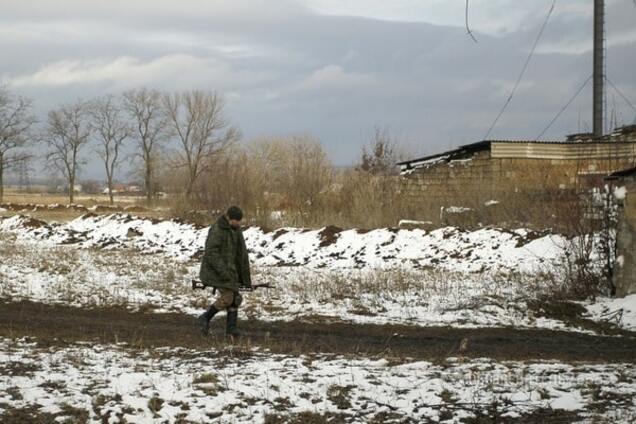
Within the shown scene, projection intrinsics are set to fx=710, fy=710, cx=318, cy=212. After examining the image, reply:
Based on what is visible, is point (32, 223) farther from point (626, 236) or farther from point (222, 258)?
point (626, 236)

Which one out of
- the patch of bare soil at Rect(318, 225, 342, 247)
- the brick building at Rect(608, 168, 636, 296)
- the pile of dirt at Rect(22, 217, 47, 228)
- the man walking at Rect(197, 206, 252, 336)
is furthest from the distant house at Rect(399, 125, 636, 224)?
the pile of dirt at Rect(22, 217, 47, 228)

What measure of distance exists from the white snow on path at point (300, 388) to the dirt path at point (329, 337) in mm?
969

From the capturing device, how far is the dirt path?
9.22 meters

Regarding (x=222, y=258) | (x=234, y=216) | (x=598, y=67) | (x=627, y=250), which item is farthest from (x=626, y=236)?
(x=598, y=67)

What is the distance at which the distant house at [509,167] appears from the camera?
82.7 ft

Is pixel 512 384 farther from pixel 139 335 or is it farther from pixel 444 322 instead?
pixel 139 335

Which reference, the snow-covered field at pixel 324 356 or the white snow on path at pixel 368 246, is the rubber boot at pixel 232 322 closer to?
the snow-covered field at pixel 324 356

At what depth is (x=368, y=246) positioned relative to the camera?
22.6 m

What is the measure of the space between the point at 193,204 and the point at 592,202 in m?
24.0

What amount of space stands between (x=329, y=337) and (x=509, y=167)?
56.4 ft

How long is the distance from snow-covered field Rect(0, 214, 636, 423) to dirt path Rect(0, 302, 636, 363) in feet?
1.95

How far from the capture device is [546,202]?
22203 mm

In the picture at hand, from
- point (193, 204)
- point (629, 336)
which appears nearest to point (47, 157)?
point (193, 204)

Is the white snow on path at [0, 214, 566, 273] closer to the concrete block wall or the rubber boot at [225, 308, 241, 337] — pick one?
the concrete block wall
